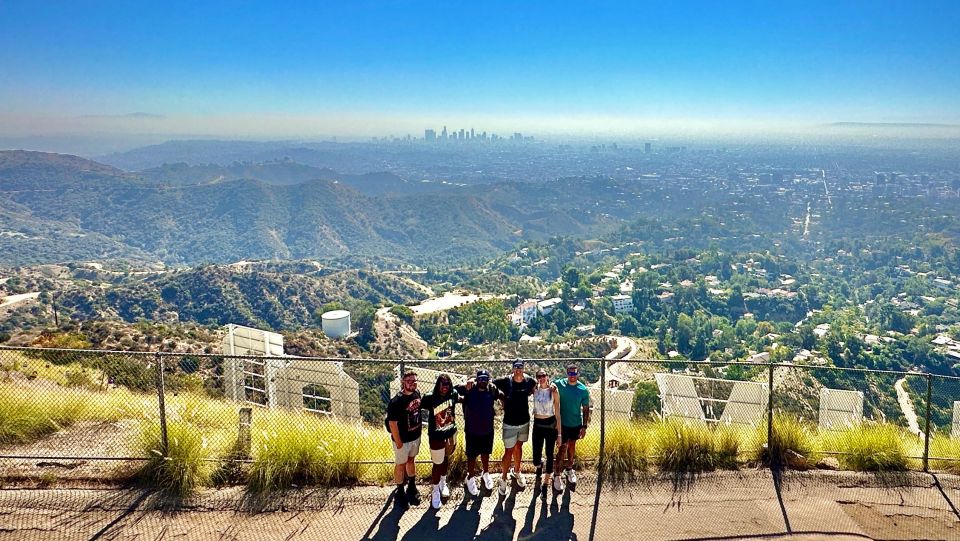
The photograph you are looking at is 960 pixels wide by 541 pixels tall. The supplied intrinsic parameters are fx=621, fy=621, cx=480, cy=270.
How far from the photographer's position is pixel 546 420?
573 centimetres

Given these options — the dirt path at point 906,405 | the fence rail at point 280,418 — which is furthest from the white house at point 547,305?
the fence rail at point 280,418

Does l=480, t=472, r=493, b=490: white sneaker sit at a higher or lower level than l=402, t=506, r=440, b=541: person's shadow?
higher

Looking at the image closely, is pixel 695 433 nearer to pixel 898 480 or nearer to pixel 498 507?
pixel 898 480

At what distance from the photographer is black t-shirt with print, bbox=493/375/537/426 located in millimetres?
5715

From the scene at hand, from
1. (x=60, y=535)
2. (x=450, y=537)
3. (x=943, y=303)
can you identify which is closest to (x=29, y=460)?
(x=60, y=535)

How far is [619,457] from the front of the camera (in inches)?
247

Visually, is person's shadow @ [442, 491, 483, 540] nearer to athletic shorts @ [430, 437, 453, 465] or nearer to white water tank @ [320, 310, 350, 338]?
athletic shorts @ [430, 437, 453, 465]

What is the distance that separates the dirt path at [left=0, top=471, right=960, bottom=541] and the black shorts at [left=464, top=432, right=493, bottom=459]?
1.32 ft

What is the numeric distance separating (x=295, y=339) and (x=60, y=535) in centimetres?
3287

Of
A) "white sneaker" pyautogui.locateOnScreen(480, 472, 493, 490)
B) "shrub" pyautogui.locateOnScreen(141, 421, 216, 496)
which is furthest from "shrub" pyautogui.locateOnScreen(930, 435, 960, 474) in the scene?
"shrub" pyautogui.locateOnScreen(141, 421, 216, 496)

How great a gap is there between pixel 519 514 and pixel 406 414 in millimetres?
1307

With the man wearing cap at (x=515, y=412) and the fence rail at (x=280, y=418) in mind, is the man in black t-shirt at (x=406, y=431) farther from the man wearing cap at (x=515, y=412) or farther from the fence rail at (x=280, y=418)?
the man wearing cap at (x=515, y=412)

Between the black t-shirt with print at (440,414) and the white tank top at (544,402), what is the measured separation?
0.73 meters

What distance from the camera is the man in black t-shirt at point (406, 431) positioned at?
215 inches
